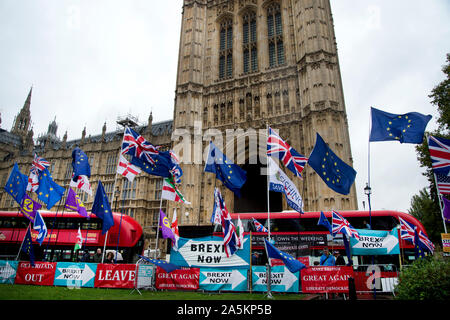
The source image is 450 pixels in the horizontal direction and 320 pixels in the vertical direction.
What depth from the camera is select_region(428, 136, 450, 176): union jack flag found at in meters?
11.5

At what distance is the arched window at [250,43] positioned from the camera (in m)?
32.7

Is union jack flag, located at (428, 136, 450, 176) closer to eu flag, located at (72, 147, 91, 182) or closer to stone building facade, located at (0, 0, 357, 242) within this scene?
stone building facade, located at (0, 0, 357, 242)

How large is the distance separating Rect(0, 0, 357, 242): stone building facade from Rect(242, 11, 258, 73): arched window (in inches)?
4.9

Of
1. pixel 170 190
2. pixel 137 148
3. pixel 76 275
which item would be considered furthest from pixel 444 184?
pixel 76 275

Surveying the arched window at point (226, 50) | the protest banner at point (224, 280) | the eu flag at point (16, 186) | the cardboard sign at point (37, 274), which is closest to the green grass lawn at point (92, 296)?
the protest banner at point (224, 280)

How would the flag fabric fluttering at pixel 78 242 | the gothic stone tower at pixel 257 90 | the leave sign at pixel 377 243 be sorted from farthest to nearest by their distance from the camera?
1. the gothic stone tower at pixel 257 90
2. the flag fabric fluttering at pixel 78 242
3. the leave sign at pixel 377 243

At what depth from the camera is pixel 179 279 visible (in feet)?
39.7

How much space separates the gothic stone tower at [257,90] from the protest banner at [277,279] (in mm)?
12469

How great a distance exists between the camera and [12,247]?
752 inches

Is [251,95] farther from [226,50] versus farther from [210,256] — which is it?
[210,256]

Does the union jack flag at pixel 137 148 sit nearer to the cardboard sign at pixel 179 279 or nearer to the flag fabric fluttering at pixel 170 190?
the flag fabric fluttering at pixel 170 190

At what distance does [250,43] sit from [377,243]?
28.4 meters
